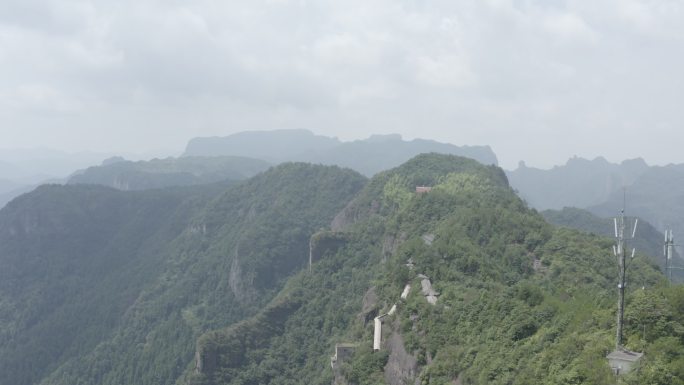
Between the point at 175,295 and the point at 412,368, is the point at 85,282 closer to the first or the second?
the point at 175,295

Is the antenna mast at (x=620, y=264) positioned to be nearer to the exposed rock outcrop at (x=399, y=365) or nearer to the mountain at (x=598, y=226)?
the exposed rock outcrop at (x=399, y=365)

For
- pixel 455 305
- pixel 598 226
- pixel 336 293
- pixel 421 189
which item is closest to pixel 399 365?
pixel 455 305

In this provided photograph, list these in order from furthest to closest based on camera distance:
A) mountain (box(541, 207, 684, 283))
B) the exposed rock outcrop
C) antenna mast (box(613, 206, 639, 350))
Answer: mountain (box(541, 207, 684, 283)) < the exposed rock outcrop < antenna mast (box(613, 206, 639, 350))

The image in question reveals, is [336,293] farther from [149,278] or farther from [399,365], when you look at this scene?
[149,278]

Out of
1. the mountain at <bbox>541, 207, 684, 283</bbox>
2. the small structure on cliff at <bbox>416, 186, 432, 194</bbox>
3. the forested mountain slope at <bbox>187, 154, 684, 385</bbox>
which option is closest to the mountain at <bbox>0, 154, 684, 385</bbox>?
the forested mountain slope at <bbox>187, 154, 684, 385</bbox>

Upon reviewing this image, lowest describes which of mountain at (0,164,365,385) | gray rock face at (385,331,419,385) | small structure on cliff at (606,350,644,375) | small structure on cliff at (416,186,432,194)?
mountain at (0,164,365,385)

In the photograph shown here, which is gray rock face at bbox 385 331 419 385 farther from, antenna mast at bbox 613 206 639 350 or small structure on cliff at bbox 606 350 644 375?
small structure on cliff at bbox 606 350 644 375
